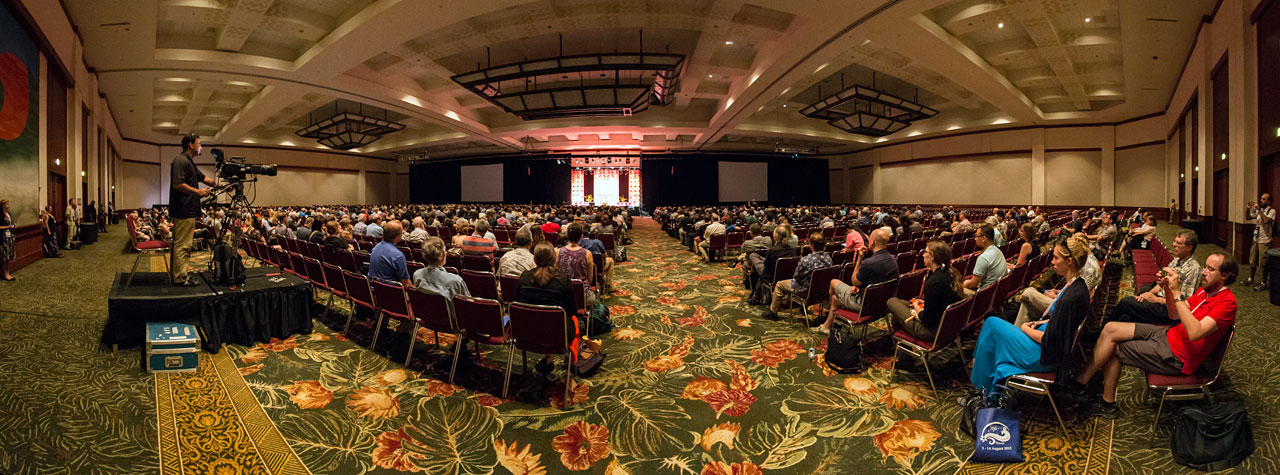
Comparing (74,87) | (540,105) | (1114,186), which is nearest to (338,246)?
(74,87)

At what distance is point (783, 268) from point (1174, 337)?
10.3 ft

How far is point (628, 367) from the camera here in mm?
3857

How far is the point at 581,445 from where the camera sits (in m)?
2.70

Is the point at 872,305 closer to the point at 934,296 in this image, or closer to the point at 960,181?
the point at 934,296

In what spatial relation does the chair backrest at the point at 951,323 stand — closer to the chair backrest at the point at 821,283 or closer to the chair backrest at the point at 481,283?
the chair backrest at the point at 821,283

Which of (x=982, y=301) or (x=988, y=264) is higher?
(x=988, y=264)

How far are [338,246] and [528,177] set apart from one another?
26.2 meters

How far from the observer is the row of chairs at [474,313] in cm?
A: 319

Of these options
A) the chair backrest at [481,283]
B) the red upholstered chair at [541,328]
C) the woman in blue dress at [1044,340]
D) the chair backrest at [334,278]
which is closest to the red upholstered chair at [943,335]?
the woman in blue dress at [1044,340]

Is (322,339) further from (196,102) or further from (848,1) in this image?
(196,102)

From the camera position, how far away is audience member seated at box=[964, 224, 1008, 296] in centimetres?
452

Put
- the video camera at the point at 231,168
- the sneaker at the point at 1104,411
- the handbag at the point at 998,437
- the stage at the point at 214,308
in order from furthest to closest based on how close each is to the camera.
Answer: the video camera at the point at 231,168
the stage at the point at 214,308
the sneaker at the point at 1104,411
the handbag at the point at 998,437

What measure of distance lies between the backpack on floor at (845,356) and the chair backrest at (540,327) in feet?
6.38

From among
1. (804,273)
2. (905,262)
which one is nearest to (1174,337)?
(804,273)
